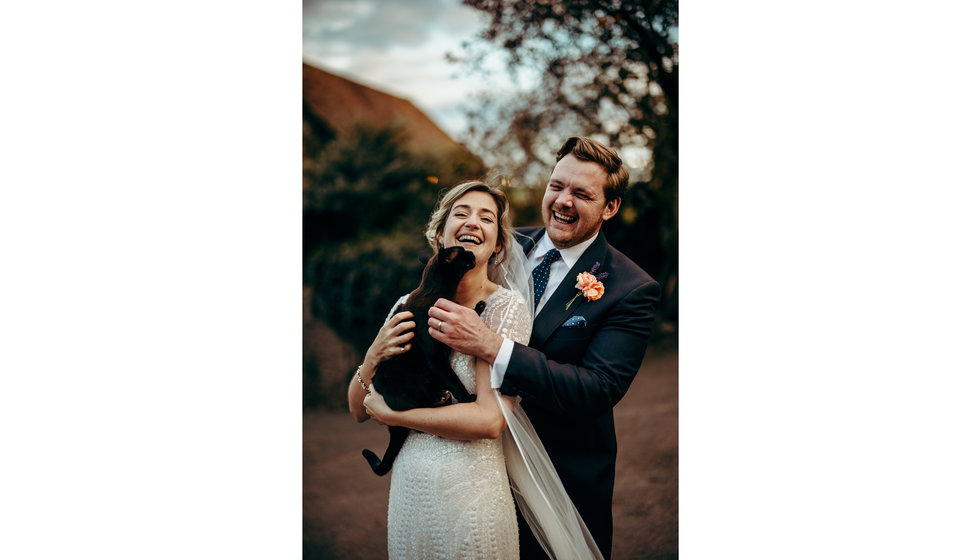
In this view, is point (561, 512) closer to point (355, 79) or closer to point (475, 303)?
point (475, 303)

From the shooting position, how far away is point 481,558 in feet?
9.10

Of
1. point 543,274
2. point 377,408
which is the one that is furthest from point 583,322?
point 377,408

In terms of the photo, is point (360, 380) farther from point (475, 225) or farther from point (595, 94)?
point (595, 94)

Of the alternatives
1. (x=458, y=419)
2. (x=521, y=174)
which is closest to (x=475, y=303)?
(x=458, y=419)

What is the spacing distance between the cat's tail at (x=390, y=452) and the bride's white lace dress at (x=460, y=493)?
2.5 inches

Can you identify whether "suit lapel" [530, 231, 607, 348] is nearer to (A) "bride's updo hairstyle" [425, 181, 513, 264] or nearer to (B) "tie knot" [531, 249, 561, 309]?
(B) "tie knot" [531, 249, 561, 309]

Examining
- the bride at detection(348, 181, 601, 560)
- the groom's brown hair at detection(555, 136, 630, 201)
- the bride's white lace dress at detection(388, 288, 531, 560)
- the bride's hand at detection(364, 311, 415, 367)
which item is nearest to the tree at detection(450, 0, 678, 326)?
the groom's brown hair at detection(555, 136, 630, 201)

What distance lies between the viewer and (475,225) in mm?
2932

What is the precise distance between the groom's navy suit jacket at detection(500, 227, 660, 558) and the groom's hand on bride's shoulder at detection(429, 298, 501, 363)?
127 millimetres

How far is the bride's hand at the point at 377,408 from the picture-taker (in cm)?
290

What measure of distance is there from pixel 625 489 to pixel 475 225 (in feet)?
4.72

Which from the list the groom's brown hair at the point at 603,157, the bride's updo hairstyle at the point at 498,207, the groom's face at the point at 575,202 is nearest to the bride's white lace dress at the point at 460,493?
the bride's updo hairstyle at the point at 498,207

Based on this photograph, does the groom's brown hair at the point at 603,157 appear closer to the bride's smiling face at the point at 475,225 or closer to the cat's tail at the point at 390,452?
the bride's smiling face at the point at 475,225

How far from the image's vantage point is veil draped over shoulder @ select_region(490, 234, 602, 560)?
9.70 feet
